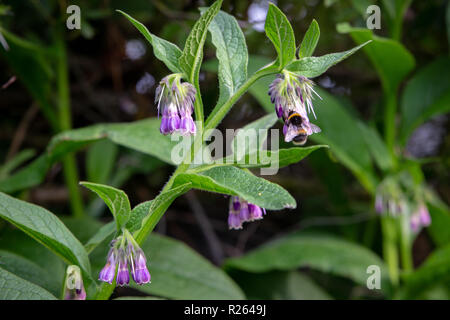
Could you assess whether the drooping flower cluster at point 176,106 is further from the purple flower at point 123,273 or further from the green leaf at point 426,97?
the green leaf at point 426,97

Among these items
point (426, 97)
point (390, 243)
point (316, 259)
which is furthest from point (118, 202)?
point (426, 97)

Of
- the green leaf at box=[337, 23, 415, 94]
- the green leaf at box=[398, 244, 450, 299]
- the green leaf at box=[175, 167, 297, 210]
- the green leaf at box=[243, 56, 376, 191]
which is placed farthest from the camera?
the green leaf at box=[243, 56, 376, 191]

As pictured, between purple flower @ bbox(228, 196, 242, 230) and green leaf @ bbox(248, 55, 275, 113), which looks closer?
purple flower @ bbox(228, 196, 242, 230)

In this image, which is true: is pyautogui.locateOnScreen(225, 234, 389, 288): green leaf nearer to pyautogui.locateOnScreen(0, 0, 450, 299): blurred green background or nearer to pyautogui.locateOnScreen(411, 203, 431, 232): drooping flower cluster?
pyautogui.locateOnScreen(0, 0, 450, 299): blurred green background

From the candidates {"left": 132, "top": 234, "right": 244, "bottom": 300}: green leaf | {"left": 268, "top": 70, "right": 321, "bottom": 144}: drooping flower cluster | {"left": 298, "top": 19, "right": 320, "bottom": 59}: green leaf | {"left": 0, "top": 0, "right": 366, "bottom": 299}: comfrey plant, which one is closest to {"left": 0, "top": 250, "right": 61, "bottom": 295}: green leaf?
{"left": 0, "top": 0, "right": 366, "bottom": 299}: comfrey plant

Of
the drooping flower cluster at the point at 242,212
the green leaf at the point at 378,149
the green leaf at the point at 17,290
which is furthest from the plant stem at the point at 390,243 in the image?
the green leaf at the point at 17,290

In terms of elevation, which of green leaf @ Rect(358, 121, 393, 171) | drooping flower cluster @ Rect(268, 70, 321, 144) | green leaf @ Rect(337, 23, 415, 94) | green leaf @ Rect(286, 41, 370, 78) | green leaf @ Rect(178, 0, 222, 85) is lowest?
drooping flower cluster @ Rect(268, 70, 321, 144)

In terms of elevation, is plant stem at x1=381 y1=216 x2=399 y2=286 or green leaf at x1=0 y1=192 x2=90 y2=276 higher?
plant stem at x1=381 y1=216 x2=399 y2=286

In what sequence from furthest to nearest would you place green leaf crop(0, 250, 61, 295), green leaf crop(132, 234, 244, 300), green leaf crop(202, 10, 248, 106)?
1. green leaf crop(132, 234, 244, 300)
2. green leaf crop(0, 250, 61, 295)
3. green leaf crop(202, 10, 248, 106)

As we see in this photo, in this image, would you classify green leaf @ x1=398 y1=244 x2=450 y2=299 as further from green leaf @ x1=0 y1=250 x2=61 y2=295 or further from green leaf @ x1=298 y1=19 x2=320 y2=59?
green leaf @ x1=0 y1=250 x2=61 y2=295
